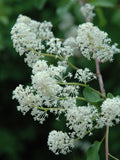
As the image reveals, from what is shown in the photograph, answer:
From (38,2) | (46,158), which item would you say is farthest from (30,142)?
(38,2)

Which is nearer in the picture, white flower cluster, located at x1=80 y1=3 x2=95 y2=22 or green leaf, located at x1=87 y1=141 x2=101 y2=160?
green leaf, located at x1=87 y1=141 x2=101 y2=160

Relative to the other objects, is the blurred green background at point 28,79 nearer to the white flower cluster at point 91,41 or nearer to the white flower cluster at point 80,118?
the white flower cluster at point 91,41

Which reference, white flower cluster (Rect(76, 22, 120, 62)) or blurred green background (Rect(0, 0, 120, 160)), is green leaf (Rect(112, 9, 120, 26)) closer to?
blurred green background (Rect(0, 0, 120, 160))

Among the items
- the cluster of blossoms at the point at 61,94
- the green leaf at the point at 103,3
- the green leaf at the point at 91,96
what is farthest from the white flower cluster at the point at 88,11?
the green leaf at the point at 91,96

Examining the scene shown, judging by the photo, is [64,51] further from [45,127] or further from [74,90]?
[45,127]

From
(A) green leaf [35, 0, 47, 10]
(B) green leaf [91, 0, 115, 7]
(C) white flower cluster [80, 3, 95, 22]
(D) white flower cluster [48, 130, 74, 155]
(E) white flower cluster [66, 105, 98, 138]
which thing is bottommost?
(D) white flower cluster [48, 130, 74, 155]

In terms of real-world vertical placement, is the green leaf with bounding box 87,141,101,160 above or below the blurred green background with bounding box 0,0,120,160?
below

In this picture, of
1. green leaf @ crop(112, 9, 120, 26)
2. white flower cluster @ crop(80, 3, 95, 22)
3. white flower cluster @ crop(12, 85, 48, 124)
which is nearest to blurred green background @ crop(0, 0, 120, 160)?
green leaf @ crop(112, 9, 120, 26)

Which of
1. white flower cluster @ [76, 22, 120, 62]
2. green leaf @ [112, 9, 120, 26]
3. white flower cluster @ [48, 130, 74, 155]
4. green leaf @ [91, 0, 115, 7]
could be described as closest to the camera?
white flower cluster @ [48, 130, 74, 155]
